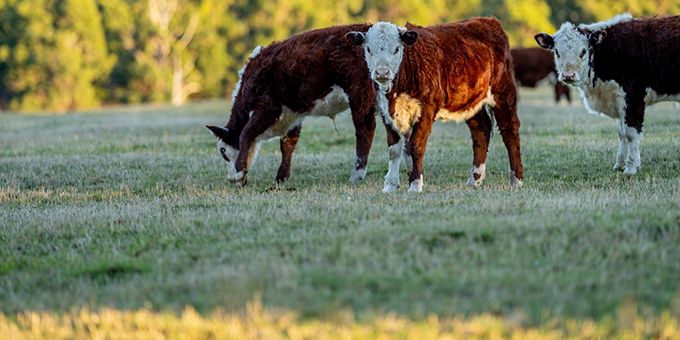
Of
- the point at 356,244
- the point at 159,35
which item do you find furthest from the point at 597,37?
the point at 159,35

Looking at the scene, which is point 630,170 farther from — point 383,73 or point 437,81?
point 383,73

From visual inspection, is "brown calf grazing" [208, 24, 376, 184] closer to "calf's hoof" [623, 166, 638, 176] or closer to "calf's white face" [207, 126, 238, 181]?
"calf's white face" [207, 126, 238, 181]

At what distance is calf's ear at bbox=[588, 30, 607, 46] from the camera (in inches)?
526

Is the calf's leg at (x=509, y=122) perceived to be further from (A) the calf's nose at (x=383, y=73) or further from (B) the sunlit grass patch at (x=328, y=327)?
(B) the sunlit grass patch at (x=328, y=327)

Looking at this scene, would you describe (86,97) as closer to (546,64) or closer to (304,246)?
(546,64)

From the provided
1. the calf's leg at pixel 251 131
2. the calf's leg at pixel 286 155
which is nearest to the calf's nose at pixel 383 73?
the calf's leg at pixel 251 131

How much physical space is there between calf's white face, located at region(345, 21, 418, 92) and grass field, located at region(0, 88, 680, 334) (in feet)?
4.54

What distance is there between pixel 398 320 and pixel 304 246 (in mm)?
1968

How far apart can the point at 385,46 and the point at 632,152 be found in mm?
3743

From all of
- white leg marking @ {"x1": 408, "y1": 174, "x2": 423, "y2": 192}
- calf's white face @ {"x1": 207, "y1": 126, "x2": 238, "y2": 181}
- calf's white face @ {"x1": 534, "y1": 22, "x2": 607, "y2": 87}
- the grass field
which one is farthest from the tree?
white leg marking @ {"x1": 408, "y1": 174, "x2": 423, "y2": 192}

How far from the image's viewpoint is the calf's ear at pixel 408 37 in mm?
11755

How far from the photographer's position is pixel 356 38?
12.2 metres

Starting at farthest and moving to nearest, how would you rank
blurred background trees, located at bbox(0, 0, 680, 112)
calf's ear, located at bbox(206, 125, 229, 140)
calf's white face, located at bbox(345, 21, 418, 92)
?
blurred background trees, located at bbox(0, 0, 680, 112), calf's ear, located at bbox(206, 125, 229, 140), calf's white face, located at bbox(345, 21, 418, 92)

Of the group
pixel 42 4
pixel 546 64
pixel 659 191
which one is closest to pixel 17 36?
pixel 42 4
